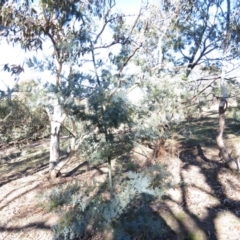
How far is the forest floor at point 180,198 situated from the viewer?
461cm

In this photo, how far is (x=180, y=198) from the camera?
5547mm

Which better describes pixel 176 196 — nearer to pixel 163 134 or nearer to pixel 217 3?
pixel 163 134

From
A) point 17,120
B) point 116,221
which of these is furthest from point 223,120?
point 17,120

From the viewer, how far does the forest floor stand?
461 centimetres

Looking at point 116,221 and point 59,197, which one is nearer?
point 116,221

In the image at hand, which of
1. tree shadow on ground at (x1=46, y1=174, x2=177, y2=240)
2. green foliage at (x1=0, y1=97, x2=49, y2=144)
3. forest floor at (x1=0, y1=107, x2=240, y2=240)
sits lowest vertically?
forest floor at (x1=0, y1=107, x2=240, y2=240)

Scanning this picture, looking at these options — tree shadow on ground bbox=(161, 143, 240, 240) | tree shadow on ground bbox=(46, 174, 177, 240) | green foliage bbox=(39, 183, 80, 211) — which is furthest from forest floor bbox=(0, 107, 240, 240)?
tree shadow on ground bbox=(46, 174, 177, 240)

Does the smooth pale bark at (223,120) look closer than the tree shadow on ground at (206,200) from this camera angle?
No

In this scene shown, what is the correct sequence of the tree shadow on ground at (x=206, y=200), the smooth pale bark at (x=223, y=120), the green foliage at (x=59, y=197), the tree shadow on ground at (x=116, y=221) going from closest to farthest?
the tree shadow on ground at (x=116, y=221), the tree shadow on ground at (x=206, y=200), the green foliage at (x=59, y=197), the smooth pale bark at (x=223, y=120)

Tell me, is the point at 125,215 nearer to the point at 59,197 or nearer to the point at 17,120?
the point at 59,197

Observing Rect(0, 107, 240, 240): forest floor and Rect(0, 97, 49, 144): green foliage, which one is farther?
Rect(0, 97, 49, 144): green foliage

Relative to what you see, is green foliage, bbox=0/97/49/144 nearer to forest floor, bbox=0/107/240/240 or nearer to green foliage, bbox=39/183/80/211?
forest floor, bbox=0/107/240/240

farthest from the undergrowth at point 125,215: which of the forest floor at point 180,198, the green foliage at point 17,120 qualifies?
the green foliage at point 17,120

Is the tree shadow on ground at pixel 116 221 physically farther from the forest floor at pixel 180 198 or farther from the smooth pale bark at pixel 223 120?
the smooth pale bark at pixel 223 120
